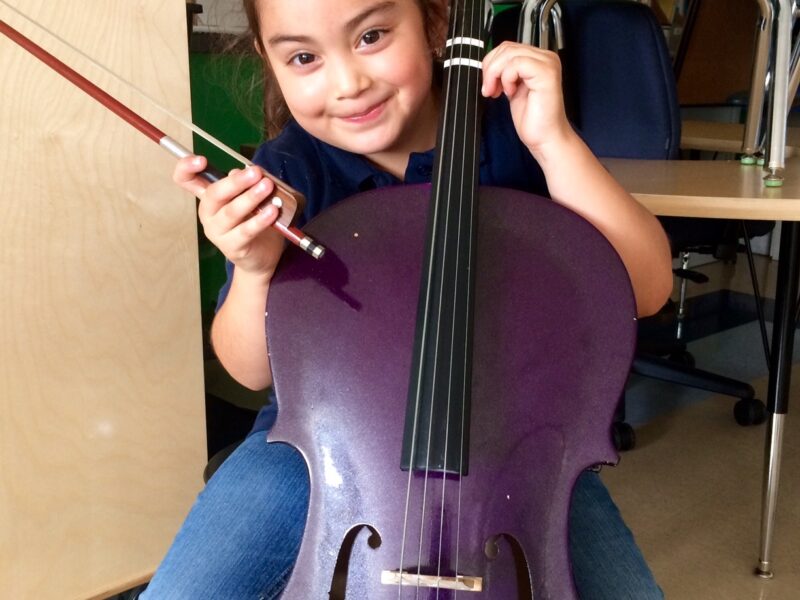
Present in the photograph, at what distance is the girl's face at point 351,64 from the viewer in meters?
0.70

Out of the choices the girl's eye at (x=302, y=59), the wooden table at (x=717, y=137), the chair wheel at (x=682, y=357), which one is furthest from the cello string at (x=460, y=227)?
the chair wheel at (x=682, y=357)

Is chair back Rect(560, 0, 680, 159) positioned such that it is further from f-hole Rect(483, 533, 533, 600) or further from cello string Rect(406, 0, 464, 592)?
f-hole Rect(483, 533, 533, 600)

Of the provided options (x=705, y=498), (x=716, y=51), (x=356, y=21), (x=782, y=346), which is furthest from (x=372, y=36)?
(x=716, y=51)

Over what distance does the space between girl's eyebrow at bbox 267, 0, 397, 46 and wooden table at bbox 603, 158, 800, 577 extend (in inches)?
15.8

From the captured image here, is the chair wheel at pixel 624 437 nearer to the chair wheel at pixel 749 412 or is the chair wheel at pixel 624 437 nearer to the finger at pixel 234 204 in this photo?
the chair wheel at pixel 749 412

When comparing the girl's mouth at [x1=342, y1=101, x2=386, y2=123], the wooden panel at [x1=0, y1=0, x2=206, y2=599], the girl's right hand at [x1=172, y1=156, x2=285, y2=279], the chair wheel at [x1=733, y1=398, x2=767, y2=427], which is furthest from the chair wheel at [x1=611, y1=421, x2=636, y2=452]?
the girl's right hand at [x1=172, y1=156, x2=285, y2=279]

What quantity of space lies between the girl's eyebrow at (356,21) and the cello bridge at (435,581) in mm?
431

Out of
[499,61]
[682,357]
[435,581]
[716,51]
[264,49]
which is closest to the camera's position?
[435,581]

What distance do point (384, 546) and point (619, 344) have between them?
23cm

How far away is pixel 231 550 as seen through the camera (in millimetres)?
686

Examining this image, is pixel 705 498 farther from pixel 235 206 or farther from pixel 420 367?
pixel 235 206

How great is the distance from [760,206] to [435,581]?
1.97 ft

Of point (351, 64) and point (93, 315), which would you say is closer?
point (351, 64)

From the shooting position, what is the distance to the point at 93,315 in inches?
39.6
